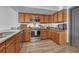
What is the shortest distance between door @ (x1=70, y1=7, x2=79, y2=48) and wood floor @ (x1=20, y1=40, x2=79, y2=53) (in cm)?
10

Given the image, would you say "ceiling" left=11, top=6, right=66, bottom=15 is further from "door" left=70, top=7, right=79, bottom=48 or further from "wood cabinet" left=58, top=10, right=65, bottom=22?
"door" left=70, top=7, right=79, bottom=48

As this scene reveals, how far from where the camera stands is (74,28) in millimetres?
1690

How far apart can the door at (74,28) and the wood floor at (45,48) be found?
10 cm

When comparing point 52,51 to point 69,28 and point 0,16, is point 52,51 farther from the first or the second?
point 0,16

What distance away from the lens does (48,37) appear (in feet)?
6.07

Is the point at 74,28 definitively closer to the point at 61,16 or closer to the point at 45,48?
the point at 61,16

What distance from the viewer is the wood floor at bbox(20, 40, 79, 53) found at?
62.0 inches

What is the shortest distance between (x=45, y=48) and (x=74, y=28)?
489mm

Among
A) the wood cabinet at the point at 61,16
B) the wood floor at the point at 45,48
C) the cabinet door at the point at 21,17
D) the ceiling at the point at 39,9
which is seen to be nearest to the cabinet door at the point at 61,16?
the wood cabinet at the point at 61,16

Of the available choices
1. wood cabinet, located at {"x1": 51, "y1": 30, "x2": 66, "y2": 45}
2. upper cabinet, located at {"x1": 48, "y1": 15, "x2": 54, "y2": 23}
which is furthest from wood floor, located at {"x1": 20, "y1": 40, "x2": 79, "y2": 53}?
upper cabinet, located at {"x1": 48, "y1": 15, "x2": 54, "y2": 23}

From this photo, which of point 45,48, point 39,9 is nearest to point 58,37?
point 45,48
